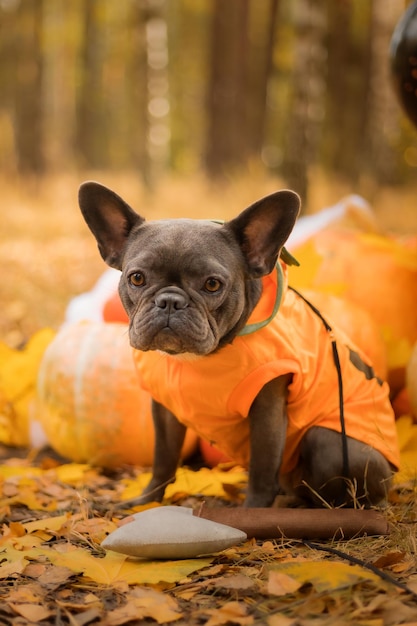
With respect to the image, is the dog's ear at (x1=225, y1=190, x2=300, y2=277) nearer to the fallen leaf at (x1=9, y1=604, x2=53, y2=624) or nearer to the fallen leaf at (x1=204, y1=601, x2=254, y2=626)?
the fallen leaf at (x1=204, y1=601, x2=254, y2=626)

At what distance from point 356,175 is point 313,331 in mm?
7896

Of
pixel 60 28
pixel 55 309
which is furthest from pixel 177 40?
pixel 55 309

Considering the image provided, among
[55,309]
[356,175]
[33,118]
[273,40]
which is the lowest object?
[55,309]

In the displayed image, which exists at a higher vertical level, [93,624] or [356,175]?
[356,175]

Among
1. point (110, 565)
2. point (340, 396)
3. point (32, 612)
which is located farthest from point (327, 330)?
point (32, 612)

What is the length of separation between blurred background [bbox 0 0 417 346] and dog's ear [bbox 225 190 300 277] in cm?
214

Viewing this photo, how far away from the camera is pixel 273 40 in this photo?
11.7 m

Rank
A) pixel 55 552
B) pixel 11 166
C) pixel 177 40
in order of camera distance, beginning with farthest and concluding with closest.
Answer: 1. pixel 177 40
2. pixel 11 166
3. pixel 55 552

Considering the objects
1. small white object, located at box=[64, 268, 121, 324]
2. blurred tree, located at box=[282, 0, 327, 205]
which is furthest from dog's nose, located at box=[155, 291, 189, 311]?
blurred tree, located at box=[282, 0, 327, 205]

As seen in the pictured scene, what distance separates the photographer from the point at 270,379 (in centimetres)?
235

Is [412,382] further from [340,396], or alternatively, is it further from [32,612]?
[32,612]

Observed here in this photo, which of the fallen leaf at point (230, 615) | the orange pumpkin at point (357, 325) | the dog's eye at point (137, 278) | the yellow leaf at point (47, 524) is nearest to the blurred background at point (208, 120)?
the orange pumpkin at point (357, 325)

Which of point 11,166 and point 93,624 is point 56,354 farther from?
point 11,166

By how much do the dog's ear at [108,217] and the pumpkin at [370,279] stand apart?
1.74 metres
